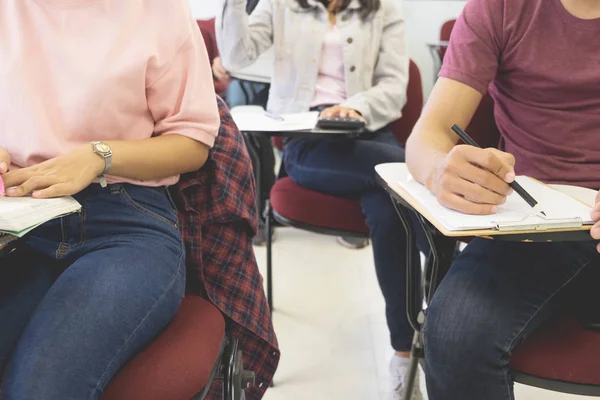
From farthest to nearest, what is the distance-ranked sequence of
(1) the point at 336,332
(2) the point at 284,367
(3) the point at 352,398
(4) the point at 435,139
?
(1) the point at 336,332 → (2) the point at 284,367 → (3) the point at 352,398 → (4) the point at 435,139

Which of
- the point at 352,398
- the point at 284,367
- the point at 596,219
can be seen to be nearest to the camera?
the point at 596,219

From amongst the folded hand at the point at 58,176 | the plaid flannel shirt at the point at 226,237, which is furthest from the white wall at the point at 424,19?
the folded hand at the point at 58,176

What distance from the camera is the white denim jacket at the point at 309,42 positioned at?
1757mm

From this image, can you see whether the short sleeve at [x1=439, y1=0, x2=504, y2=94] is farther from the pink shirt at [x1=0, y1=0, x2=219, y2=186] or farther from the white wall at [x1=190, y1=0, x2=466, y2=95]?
the white wall at [x1=190, y1=0, x2=466, y2=95]

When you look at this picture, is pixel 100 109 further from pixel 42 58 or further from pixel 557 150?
pixel 557 150

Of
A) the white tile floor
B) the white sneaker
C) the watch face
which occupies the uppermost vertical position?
the watch face

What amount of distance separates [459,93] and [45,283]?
29.2 inches

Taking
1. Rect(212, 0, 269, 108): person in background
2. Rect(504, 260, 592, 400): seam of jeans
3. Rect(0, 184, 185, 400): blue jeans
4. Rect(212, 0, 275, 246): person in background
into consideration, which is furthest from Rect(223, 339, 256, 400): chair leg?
Rect(212, 0, 269, 108): person in background

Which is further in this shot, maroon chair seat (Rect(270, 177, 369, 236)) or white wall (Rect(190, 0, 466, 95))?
white wall (Rect(190, 0, 466, 95))

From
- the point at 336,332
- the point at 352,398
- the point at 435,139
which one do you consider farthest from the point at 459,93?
the point at 336,332

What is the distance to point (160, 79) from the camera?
0.97 m

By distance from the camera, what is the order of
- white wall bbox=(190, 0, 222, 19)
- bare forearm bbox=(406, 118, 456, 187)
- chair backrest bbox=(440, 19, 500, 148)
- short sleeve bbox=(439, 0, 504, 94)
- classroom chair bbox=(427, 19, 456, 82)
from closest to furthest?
A: bare forearm bbox=(406, 118, 456, 187) < short sleeve bbox=(439, 0, 504, 94) < chair backrest bbox=(440, 19, 500, 148) < classroom chair bbox=(427, 19, 456, 82) < white wall bbox=(190, 0, 222, 19)

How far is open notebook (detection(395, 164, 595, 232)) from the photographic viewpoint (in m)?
0.77

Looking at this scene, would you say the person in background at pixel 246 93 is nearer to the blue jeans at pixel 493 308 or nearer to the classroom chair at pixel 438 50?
the classroom chair at pixel 438 50
